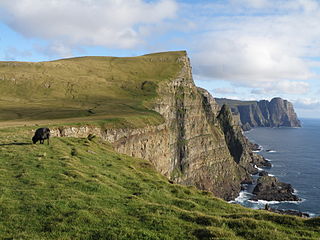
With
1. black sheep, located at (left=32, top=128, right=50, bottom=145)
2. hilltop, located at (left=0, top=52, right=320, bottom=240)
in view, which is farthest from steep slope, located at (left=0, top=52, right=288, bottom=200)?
black sheep, located at (left=32, top=128, right=50, bottom=145)

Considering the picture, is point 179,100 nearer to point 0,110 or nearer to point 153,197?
point 0,110

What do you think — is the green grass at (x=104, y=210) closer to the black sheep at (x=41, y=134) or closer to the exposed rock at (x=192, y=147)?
the black sheep at (x=41, y=134)

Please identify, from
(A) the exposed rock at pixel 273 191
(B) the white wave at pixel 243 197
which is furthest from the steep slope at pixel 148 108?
(A) the exposed rock at pixel 273 191

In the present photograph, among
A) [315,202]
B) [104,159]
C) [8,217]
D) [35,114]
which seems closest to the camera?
[8,217]

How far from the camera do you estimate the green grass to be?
13688 mm

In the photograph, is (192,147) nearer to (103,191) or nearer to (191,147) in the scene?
(191,147)

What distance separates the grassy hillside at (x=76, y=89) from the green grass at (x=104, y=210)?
163 ft

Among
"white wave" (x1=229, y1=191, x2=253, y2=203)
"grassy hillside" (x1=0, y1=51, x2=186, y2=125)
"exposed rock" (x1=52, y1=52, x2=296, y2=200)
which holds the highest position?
"grassy hillside" (x1=0, y1=51, x2=186, y2=125)

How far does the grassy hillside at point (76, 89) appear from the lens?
Result: 85.1 metres

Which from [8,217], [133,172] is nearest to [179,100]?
[133,172]

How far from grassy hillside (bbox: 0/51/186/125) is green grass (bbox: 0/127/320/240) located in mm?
49626

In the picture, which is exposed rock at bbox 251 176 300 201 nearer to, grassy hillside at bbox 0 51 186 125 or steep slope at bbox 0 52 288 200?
steep slope at bbox 0 52 288 200

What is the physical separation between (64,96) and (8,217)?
10738 centimetres

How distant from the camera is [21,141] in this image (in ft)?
120
